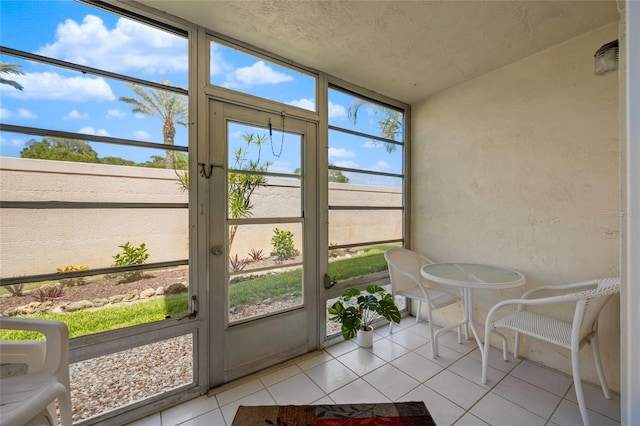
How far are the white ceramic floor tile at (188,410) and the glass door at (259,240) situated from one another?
0.45 ft

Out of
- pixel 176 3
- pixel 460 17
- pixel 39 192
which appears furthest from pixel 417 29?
pixel 39 192

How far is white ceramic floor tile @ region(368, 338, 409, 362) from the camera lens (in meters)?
2.27

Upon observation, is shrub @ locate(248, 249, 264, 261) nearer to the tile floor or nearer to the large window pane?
the tile floor

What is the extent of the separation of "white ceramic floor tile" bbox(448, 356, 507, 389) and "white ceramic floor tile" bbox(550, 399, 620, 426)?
1.16 ft

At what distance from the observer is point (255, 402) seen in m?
1.75

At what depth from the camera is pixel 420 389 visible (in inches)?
73.4

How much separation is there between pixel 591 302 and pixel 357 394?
1.53 metres

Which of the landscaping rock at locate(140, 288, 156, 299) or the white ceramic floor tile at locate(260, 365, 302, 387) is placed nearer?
the landscaping rock at locate(140, 288, 156, 299)

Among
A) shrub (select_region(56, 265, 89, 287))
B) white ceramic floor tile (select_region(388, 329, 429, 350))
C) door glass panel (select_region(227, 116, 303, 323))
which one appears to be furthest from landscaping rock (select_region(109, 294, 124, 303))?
white ceramic floor tile (select_region(388, 329, 429, 350))

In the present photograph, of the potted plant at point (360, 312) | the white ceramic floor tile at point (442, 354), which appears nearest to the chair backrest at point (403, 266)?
the potted plant at point (360, 312)

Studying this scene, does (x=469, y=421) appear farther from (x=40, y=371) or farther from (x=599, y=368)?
(x=40, y=371)

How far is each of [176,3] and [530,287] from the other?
3.34 meters

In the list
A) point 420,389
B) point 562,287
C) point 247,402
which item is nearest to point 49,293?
point 247,402

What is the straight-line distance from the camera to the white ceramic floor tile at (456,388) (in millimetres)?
1758
